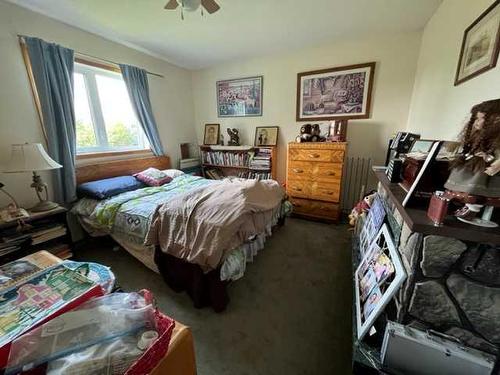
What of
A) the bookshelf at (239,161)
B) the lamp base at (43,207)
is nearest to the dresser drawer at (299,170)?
the bookshelf at (239,161)

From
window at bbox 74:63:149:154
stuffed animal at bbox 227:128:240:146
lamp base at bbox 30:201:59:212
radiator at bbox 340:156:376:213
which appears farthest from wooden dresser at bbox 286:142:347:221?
lamp base at bbox 30:201:59:212

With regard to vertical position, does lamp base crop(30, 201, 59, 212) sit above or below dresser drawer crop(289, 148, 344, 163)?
below

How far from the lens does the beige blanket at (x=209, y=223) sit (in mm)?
1522

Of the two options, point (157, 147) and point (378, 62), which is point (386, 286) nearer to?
point (378, 62)

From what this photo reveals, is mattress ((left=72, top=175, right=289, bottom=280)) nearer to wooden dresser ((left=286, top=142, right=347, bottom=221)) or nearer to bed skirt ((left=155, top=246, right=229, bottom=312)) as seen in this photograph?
bed skirt ((left=155, top=246, right=229, bottom=312))

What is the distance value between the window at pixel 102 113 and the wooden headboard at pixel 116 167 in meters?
0.22

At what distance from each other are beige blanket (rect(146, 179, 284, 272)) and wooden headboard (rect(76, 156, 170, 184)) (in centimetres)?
137

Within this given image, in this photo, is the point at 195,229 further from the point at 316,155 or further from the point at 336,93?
the point at 336,93

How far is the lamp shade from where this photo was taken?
1.73 metres

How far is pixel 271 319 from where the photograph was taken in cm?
153

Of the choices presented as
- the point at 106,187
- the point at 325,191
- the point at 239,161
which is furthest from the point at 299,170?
the point at 106,187

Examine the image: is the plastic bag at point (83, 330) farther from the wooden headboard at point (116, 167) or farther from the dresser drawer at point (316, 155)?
the dresser drawer at point (316, 155)

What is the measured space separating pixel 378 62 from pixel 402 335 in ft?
10.1

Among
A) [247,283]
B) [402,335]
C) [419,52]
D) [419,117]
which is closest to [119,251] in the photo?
[247,283]
